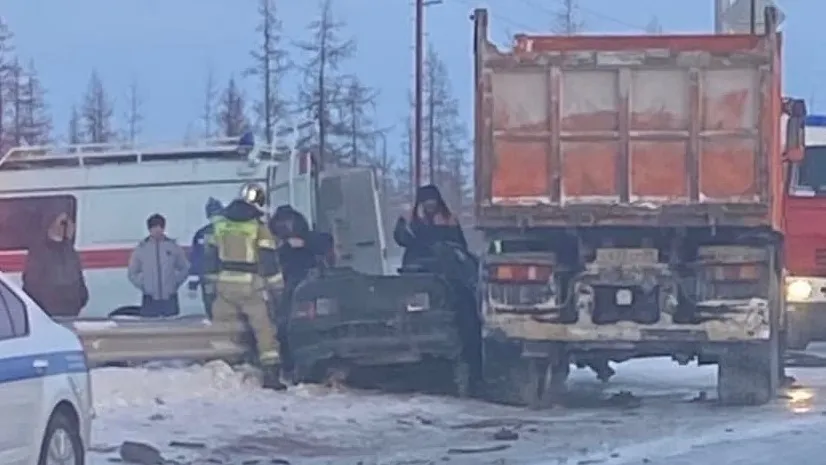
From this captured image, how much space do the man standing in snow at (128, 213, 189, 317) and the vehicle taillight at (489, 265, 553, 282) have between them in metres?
4.25

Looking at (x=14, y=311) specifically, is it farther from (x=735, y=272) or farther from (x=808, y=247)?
(x=808, y=247)

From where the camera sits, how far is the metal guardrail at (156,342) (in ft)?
54.4

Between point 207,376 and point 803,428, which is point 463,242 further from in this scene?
point 803,428

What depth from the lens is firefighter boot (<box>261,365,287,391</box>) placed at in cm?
1675

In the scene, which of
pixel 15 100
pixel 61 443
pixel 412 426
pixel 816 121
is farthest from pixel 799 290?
pixel 15 100

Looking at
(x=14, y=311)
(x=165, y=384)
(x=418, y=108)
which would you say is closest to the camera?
(x=14, y=311)

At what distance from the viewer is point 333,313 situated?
16.6 meters

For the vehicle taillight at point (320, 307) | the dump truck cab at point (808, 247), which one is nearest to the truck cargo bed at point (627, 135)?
the vehicle taillight at point (320, 307)

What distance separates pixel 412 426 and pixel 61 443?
191 inches

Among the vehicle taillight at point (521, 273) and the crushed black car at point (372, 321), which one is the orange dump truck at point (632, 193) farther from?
the crushed black car at point (372, 321)

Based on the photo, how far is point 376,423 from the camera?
50.5 ft

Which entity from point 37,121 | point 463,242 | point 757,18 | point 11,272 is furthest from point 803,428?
point 37,121

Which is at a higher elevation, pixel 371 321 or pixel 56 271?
pixel 56 271

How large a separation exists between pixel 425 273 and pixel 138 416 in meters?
3.30
